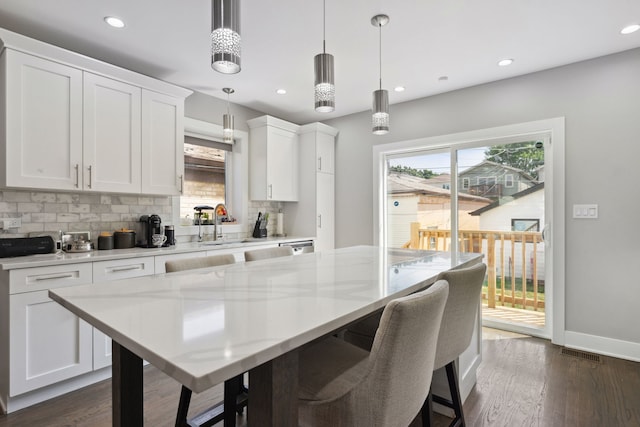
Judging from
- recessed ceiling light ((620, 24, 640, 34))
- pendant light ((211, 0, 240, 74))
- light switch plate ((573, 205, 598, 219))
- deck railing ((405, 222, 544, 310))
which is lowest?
deck railing ((405, 222, 544, 310))

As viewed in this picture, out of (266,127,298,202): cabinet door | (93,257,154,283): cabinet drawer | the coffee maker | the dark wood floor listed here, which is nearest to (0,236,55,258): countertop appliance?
(93,257,154,283): cabinet drawer

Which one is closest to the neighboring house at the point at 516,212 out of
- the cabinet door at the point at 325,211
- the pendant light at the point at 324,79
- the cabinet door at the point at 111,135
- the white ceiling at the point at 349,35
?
the white ceiling at the point at 349,35

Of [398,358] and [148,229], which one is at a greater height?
[148,229]

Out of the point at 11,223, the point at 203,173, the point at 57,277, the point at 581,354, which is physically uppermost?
the point at 203,173

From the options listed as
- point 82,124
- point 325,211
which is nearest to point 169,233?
point 82,124

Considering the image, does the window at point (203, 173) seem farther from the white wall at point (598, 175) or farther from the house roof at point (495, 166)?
the white wall at point (598, 175)

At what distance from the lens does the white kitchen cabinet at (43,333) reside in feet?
6.43

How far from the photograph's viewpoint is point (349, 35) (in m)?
2.44

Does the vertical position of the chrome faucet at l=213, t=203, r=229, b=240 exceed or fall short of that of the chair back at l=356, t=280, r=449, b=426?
it exceeds it

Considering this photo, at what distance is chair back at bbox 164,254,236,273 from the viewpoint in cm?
162

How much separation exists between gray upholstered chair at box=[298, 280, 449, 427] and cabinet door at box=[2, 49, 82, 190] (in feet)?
7.53

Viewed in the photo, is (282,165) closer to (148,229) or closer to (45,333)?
(148,229)

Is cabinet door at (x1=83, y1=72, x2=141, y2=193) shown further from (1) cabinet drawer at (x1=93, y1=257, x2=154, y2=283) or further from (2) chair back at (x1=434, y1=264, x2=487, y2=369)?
(2) chair back at (x1=434, y1=264, x2=487, y2=369)

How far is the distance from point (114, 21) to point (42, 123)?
85cm
